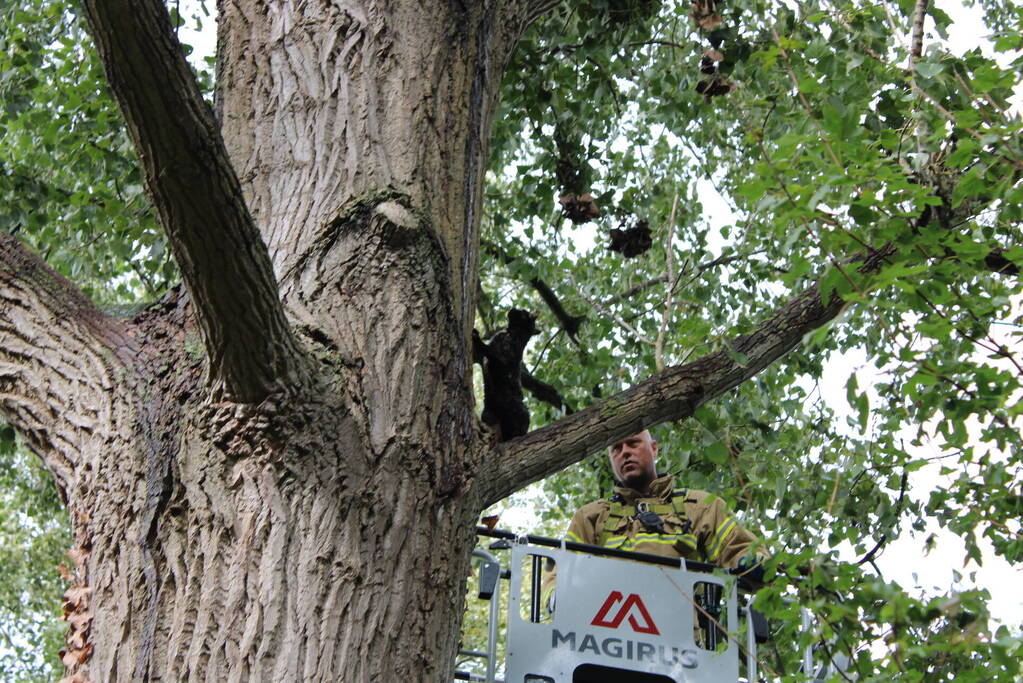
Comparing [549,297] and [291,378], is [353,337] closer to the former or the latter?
[291,378]

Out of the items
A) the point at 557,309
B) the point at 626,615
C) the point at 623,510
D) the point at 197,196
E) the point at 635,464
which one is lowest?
the point at 626,615

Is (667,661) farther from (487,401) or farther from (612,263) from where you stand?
(612,263)

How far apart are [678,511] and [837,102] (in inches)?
98.8

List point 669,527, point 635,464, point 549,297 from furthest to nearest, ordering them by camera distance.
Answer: point 549,297 < point 635,464 < point 669,527

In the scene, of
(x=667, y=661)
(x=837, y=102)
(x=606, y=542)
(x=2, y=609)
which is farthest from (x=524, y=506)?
(x=837, y=102)

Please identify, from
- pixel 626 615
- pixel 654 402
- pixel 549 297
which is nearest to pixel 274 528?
pixel 654 402

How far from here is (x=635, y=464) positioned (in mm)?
6035

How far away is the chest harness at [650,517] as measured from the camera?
535cm

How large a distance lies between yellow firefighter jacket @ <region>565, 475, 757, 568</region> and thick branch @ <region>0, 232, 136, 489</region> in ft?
9.49

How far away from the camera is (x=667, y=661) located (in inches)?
175

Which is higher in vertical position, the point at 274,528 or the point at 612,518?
the point at 612,518

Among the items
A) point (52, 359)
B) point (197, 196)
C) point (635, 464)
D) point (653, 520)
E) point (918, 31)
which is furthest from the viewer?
point (635, 464)

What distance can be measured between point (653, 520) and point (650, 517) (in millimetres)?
21

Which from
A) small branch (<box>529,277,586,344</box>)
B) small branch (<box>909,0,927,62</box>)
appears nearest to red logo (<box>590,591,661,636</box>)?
small branch (<box>909,0,927,62</box>)
